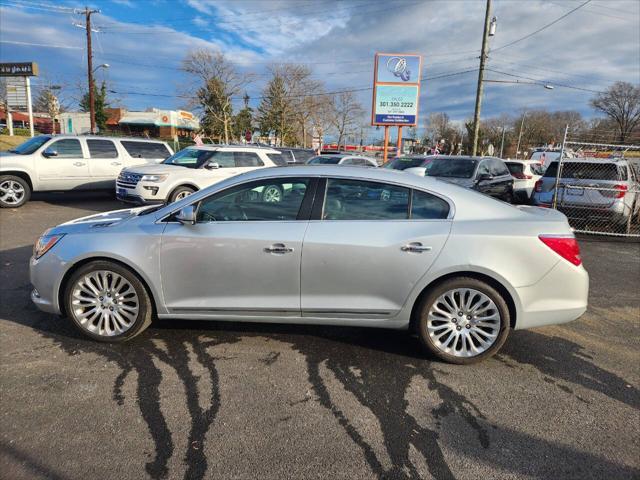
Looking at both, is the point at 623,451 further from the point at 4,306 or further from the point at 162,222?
the point at 4,306

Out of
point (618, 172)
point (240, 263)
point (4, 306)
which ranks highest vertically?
point (618, 172)

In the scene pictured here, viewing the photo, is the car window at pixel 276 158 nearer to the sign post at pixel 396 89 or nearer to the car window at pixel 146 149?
the car window at pixel 146 149

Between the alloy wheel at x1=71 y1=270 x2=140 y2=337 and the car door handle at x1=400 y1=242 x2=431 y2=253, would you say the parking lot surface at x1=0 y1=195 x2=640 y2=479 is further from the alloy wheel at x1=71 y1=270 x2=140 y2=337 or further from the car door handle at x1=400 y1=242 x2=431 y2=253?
the car door handle at x1=400 y1=242 x2=431 y2=253

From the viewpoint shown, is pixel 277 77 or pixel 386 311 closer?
pixel 386 311

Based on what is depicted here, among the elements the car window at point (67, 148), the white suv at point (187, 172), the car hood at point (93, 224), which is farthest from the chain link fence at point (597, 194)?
the car window at point (67, 148)

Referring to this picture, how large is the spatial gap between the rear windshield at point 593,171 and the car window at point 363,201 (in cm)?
801

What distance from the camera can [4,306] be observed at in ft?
14.7

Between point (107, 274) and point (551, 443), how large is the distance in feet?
11.7

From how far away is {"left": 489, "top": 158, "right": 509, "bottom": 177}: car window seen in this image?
11078mm

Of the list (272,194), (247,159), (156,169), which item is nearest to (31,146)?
(156,169)

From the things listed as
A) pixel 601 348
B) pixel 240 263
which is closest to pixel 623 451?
pixel 601 348

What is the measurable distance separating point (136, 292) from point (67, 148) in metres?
9.56

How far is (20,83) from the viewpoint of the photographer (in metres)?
39.0

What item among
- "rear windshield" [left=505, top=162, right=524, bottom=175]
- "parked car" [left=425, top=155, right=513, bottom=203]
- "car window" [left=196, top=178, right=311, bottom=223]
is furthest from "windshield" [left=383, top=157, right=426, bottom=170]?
"car window" [left=196, top=178, right=311, bottom=223]
